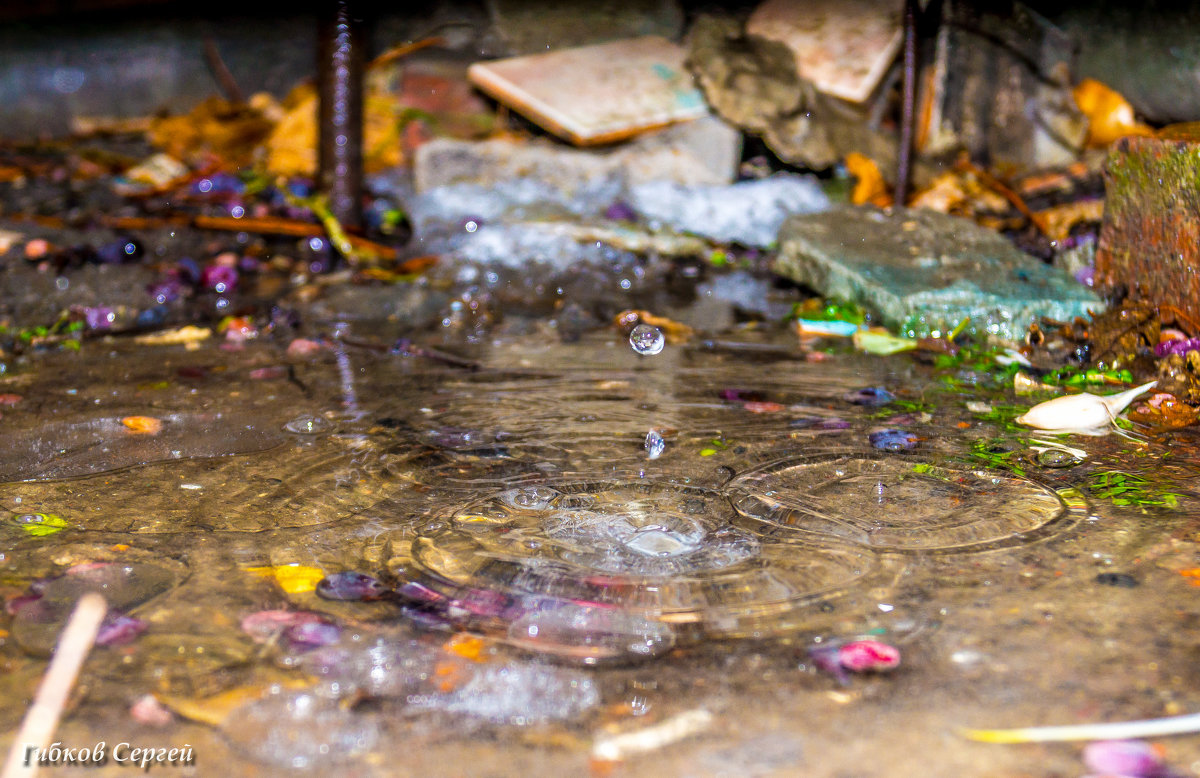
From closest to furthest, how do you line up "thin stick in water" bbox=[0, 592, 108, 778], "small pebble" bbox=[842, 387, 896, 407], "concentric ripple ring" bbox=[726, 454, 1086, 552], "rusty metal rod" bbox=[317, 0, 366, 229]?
"thin stick in water" bbox=[0, 592, 108, 778], "concentric ripple ring" bbox=[726, 454, 1086, 552], "small pebble" bbox=[842, 387, 896, 407], "rusty metal rod" bbox=[317, 0, 366, 229]

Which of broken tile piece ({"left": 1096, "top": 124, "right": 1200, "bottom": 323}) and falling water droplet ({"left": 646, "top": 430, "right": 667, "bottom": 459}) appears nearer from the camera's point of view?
falling water droplet ({"left": 646, "top": 430, "right": 667, "bottom": 459})

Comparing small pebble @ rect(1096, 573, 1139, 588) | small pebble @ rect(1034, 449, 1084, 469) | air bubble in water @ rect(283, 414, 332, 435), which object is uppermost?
small pebble @ rect(1096, 573, 1139, 588)

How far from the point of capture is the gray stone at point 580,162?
5.04 meters

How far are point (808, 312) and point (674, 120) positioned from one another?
1804 millimetres

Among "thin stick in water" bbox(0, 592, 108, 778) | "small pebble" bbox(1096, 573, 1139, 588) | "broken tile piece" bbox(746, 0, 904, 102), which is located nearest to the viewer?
"thin stick in water" bbox(0, 592, 108, 778)

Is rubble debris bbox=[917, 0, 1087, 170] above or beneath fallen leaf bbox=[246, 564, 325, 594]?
above

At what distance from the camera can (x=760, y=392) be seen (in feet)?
9.23

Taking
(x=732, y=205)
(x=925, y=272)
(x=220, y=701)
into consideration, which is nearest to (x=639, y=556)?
(x=220, y=701)

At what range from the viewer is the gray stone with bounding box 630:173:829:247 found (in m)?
4.87

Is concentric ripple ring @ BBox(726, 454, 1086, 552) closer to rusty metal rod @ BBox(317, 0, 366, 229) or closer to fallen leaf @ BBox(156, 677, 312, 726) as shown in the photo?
fallen leaf @ BBox(156, 677, 312, 726)

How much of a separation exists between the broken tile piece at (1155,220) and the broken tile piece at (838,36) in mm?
1949

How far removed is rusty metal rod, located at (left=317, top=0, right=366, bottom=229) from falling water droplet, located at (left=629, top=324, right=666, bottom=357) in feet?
6.29

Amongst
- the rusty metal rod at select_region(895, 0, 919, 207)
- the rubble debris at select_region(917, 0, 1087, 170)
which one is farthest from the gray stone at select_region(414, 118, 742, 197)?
the rubble debris at select_region(917, 0, 1087, 170)

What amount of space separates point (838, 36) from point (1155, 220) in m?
2.57
